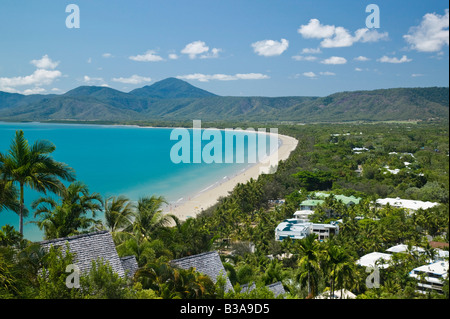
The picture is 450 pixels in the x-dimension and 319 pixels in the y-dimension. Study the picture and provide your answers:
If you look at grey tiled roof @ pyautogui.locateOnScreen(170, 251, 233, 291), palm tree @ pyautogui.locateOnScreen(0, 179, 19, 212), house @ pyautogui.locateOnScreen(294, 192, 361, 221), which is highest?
palm tree @ pyautogui.locateOnScreen(0, 179, 19, 212)

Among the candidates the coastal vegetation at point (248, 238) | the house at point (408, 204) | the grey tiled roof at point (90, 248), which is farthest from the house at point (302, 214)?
the grey tiled roof at point (90, 248)

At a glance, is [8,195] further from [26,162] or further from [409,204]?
[409,204]

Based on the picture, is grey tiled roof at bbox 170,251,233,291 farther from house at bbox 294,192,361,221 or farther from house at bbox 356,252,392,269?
house at bbox 294,192,361,221

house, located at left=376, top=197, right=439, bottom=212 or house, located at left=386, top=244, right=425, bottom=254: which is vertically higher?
house, located at left=376, top=197, right=439, bottom=212

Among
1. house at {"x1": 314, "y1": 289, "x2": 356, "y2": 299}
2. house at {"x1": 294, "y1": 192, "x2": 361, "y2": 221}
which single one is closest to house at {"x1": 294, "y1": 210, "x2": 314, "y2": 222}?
house at {"x1": 294, "y1": 192, "x2": 361, "y2": 221}

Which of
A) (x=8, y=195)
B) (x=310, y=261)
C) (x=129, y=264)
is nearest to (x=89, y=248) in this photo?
(x=129, y=264)
